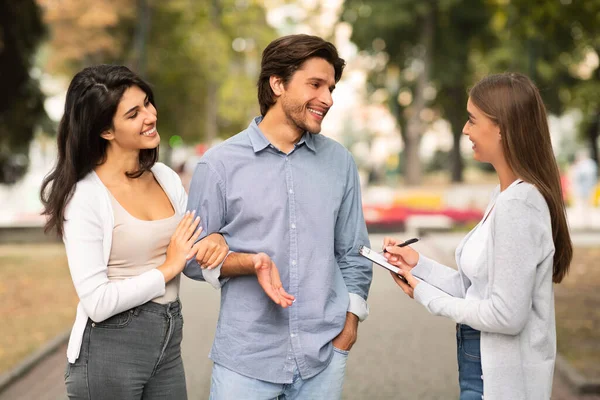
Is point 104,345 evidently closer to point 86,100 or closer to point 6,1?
point 86,100

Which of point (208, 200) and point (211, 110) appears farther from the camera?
point (211, 110)

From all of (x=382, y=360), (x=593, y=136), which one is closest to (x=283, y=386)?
(x=382, y=360)

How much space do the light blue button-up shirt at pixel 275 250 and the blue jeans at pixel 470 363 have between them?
448 mm

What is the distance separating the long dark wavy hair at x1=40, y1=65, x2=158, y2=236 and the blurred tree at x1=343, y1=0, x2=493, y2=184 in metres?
32.3

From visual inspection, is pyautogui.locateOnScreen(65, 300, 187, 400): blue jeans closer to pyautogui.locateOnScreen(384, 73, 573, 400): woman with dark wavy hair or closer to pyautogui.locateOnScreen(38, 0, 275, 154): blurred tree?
pyautogui.locateOnScreen(384, 73, 573, 400): woman with dark wavy hair

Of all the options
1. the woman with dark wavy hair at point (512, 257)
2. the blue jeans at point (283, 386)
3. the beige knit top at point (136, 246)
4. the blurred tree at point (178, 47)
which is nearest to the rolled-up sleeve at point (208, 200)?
the beige knit top at point (136, 246)

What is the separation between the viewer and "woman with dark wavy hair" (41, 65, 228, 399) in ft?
10.9

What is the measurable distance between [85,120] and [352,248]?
1.20m

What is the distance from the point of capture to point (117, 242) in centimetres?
338

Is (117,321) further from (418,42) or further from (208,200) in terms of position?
(418,42)

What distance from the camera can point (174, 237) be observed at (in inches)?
135

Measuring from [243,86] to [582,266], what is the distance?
31.1 metres

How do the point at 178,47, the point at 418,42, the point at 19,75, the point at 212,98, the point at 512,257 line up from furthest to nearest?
the point at 212,98 → the point at 418,42 → the point at 178,47 → the point at 19,75 → the point at 512,257

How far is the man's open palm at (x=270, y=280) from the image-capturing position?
10.5 ft
